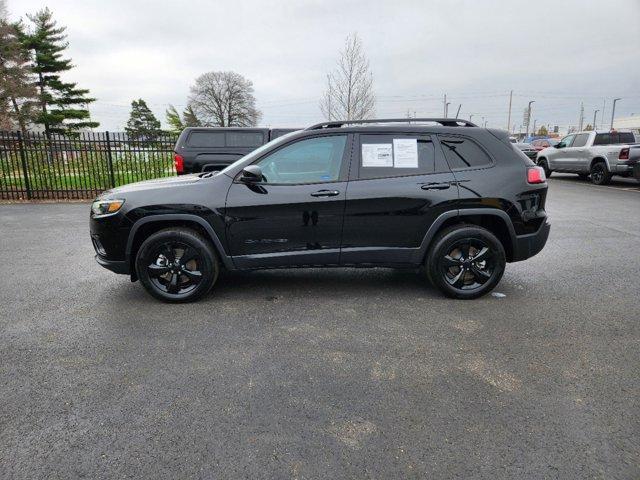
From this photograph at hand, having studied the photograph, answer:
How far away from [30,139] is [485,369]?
1290cm

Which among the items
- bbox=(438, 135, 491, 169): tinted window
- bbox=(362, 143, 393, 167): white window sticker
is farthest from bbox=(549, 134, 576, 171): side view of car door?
bbox=(362, 143, 393, 167): white window sticker

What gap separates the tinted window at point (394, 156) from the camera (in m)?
4.32

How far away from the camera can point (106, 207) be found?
13.9 feet

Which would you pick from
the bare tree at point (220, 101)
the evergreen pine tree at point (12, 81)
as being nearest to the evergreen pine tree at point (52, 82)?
the evergreen pine tree at point (12, 81)

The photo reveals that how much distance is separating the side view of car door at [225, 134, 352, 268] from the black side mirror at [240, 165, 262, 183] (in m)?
0.05

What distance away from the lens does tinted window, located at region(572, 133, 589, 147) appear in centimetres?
1610

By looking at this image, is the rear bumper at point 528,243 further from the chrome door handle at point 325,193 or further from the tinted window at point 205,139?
the tinted window at point 205,139

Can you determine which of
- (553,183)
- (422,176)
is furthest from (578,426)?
(553,183)

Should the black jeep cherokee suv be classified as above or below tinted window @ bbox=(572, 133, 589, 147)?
below

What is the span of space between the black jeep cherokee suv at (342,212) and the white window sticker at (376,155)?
1cm

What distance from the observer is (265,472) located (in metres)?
2.12

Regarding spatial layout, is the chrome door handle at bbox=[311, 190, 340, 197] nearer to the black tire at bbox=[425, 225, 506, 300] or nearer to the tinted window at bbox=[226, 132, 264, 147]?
the black tire at bbox=[425, 225, 506, 300]

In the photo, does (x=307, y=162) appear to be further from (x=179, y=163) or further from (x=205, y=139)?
(x=205, y=139)

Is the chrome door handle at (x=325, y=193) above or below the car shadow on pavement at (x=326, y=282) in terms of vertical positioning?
above
